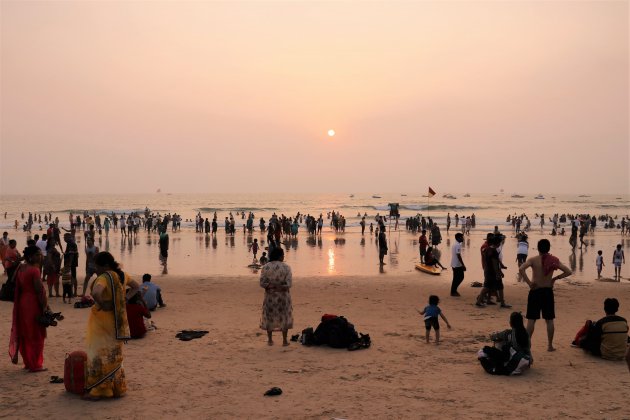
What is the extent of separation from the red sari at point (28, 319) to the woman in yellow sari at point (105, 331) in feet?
5.05

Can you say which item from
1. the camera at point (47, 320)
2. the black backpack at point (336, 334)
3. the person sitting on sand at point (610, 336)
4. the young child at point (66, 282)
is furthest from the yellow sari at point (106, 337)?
the young child at point (66, 282)

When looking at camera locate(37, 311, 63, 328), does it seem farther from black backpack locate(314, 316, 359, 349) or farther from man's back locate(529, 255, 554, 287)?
man's back locate(529, 255, 554, 287)

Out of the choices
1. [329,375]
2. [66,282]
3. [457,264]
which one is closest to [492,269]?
[457,264]

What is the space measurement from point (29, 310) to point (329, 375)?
4373mm

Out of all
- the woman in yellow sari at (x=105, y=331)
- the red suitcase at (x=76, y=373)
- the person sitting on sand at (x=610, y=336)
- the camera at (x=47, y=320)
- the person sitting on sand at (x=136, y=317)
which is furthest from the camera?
the person sitting on sand at (x=136, y=317)

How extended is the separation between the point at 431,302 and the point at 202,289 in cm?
887

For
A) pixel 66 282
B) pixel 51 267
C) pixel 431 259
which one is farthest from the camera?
pixel 431 259

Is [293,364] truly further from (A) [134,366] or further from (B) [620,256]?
(B) [620,256]

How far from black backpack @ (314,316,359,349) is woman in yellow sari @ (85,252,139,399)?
3.71 m

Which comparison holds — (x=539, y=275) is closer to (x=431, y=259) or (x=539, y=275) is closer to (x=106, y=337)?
(x=106, y=337)

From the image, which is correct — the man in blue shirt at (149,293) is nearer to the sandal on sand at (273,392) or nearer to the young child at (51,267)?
the young child at (51,267)

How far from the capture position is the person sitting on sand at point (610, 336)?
322 inches

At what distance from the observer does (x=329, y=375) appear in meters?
7.66

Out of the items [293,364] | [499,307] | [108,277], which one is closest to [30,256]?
[108,277]
